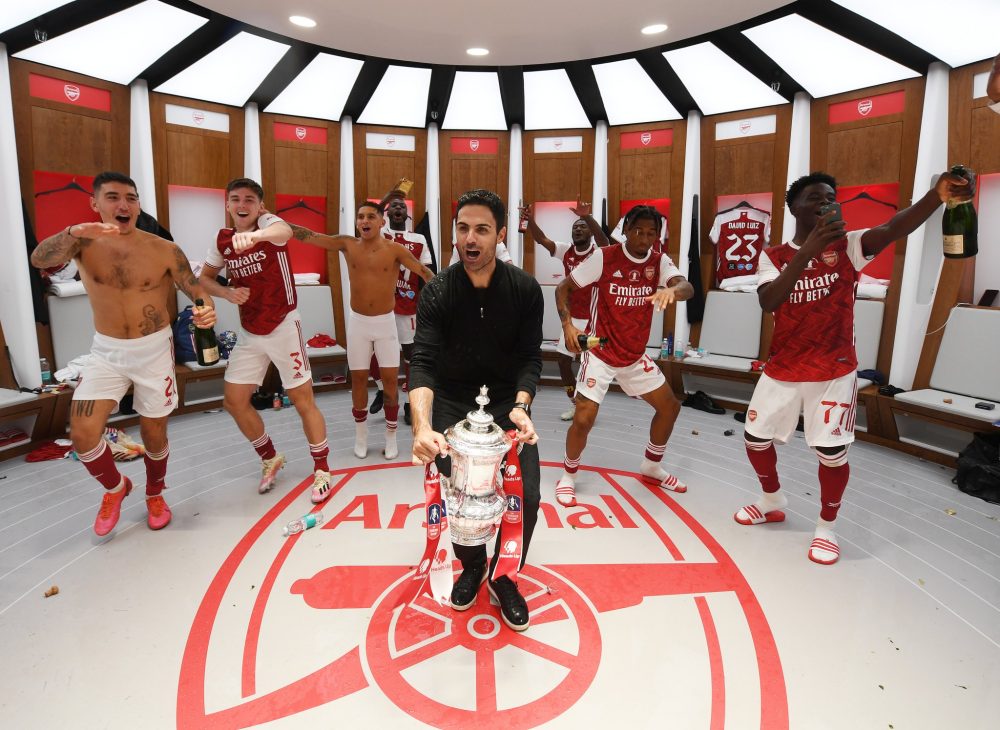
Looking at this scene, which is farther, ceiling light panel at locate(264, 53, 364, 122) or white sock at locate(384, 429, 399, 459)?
ceiling light panel at locate(264, 53, 364, 122)

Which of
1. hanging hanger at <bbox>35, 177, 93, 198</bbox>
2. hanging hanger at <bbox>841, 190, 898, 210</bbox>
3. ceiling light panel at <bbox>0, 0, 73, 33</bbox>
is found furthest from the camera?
hanging hanger at <bbox>841, 190, 898, 210</bbox>

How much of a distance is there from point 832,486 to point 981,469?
5.48 ft

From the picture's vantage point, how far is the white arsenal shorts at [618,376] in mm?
3504

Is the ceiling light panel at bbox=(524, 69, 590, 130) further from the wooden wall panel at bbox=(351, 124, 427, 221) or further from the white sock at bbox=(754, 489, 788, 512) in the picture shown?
the white sock at bbox=(754, 489, 788, 512)

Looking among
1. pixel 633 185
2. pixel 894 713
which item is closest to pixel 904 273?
pixel 633 185

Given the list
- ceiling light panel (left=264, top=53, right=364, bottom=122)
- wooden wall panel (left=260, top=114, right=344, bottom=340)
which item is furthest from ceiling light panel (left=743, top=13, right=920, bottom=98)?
wooden wall panel (left=260, top=114, right=344, bottom=340)

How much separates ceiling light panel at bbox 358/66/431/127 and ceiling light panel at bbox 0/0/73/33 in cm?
311

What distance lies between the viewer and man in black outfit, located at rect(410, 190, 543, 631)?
7.23 feet

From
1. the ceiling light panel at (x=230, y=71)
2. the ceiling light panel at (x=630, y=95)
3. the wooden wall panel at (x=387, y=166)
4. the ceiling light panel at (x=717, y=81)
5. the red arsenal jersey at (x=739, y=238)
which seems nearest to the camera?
the ceiling light panel at (x=230, y=71)

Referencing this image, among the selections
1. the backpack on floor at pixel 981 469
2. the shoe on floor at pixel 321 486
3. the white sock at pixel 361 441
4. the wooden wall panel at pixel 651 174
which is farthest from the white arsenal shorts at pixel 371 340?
the backpack on floor at pixel 981 469

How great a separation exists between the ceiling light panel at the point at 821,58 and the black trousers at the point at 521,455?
15.8 feet

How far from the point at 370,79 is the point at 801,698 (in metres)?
6.58

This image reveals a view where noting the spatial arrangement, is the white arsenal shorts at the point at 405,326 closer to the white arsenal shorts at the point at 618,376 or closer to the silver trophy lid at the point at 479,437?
the white arsenal shorts at the point at 618,376

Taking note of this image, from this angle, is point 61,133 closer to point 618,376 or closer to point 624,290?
point 624,290
